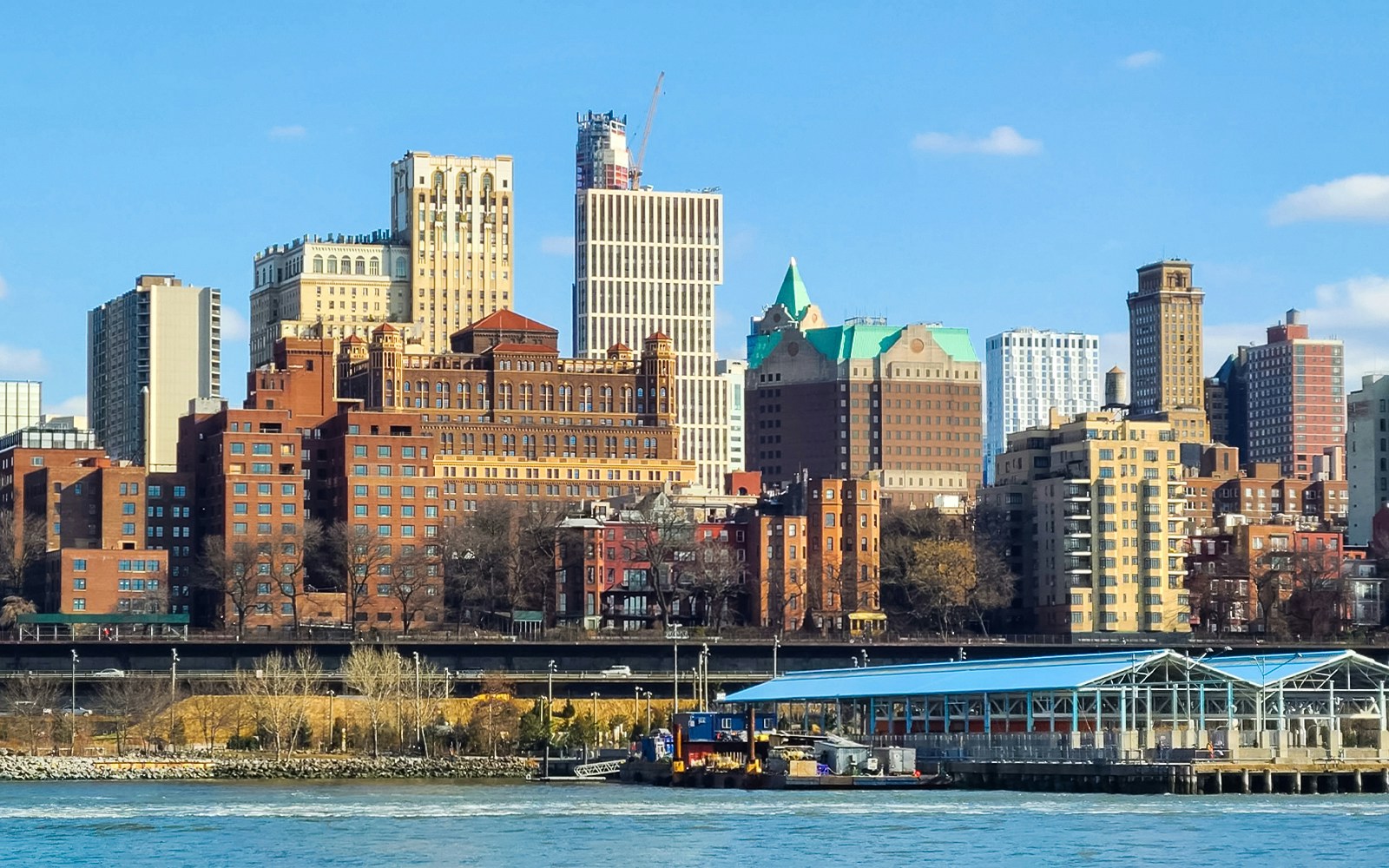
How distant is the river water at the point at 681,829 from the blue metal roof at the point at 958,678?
36.4 feet

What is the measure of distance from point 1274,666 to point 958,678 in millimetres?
18867

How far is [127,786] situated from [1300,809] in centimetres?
6918

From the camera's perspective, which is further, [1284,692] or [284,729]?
[284,729]

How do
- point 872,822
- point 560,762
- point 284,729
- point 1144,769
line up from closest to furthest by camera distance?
point 872,822
point 1144,769
point 560,762
point 284,729

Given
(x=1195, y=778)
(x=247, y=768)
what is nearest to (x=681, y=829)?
(x=1195, y=778)

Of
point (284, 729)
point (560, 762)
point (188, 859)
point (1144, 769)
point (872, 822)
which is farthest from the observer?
point (284, 729)

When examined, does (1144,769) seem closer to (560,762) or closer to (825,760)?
(825,760)

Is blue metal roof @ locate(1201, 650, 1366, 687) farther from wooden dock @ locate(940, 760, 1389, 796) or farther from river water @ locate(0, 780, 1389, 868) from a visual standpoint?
river water @ locate(0, 780, 1389, 868)

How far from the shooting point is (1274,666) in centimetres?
16812

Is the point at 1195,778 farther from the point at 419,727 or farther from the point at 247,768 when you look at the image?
the point at 419,727

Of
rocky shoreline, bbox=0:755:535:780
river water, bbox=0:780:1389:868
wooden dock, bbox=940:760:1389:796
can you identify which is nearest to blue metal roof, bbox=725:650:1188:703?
wooden dock, bbox=940:760:1389:796

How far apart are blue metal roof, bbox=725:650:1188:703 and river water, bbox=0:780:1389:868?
437 inches

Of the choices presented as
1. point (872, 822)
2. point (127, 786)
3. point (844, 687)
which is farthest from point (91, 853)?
point (844, 687)

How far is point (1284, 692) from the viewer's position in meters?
171
